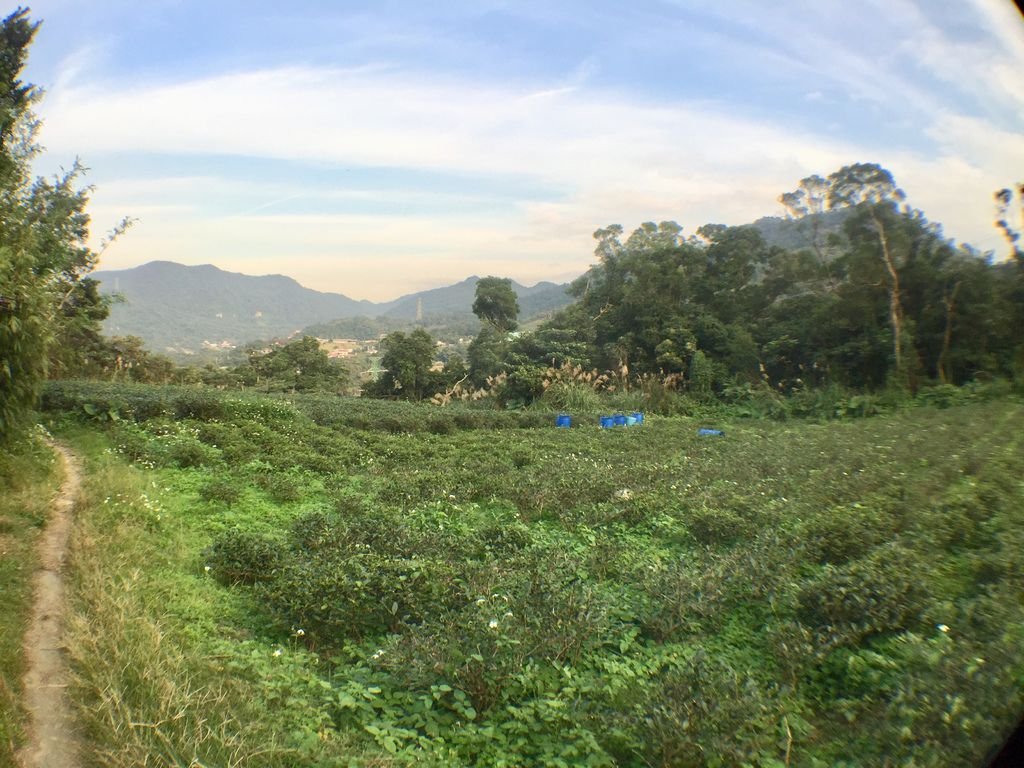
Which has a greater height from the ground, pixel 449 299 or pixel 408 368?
pixel 449 299

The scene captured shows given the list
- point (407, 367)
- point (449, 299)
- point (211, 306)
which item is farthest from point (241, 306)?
point (407, 367)

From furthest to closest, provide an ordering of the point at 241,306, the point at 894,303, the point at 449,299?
the point at 241,306
the point at 449,299
the point at 894,303

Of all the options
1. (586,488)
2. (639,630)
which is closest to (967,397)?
(586,488)

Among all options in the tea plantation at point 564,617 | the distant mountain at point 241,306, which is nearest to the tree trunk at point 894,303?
the tea plantation at point 564,617

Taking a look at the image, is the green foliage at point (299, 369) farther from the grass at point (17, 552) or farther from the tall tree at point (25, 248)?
the grass at point (17, 552)

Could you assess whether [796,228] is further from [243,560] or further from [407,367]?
[243,560]

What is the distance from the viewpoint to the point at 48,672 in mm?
3545

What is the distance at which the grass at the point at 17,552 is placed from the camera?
3098mm

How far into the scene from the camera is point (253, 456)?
906 cm

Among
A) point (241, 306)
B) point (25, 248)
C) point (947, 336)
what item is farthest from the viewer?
point (241, 306)

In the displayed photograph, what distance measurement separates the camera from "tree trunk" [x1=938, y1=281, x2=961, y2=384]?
14.2 m

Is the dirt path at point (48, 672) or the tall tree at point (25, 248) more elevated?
the tall tree at point (25, 248)

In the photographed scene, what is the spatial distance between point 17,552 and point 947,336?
16.6m

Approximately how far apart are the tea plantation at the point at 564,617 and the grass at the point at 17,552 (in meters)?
0.29
